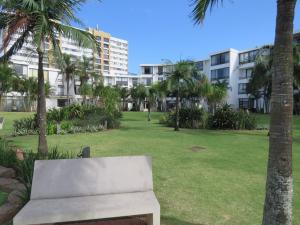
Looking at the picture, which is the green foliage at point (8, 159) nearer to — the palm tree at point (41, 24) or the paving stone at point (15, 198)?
the palm tree at point (41, 24)

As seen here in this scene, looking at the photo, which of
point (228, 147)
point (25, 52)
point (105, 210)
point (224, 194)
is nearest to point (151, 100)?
point (228, 147)

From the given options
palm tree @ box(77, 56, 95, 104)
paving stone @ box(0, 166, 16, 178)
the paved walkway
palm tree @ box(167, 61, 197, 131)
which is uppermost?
palm tree @ box(77, 56, 95, 104)

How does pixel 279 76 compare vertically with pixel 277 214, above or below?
above

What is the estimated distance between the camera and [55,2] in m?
8.71

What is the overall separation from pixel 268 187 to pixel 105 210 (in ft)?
6.21

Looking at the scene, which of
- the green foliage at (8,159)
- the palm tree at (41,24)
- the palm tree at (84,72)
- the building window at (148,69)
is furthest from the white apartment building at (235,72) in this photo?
the green foliage at (8,159)

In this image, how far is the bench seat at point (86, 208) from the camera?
3.92 m

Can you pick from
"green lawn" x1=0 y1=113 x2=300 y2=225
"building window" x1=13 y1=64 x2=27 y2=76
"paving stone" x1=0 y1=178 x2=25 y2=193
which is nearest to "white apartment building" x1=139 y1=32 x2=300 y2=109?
"building window" x1=13 y1=64 x2=27 y2=76

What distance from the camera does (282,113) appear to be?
3.66 meters

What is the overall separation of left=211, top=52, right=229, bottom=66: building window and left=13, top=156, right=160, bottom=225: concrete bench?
68.6 meters

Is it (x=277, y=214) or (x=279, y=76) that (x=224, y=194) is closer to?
(x=277, y=214)

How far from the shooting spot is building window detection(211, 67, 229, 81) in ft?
233

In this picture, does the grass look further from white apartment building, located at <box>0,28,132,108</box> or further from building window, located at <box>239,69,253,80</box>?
building window, located at <box>239,69,253,80</box>

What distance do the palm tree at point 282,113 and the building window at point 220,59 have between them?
69.1m
